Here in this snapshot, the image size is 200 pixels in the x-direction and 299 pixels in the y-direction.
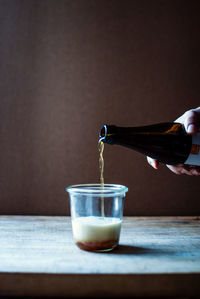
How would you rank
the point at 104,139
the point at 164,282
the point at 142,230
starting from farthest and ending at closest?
the point at 142,230
the point at 104,139
the point at 164,282

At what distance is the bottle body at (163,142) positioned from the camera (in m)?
0.81

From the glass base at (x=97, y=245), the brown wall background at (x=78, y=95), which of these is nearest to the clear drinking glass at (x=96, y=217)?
the glass base at (x=97, y=245)

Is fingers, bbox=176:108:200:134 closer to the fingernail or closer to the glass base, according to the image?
the fingernail

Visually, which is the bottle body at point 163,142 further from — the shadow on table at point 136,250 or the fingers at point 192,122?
the shadow on table at point 136,250

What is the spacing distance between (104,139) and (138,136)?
0.49 feet

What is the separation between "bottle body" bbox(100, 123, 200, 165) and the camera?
81cm

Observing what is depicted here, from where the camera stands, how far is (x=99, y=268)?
1.92 ft

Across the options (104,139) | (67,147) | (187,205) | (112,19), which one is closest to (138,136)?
(104,139)

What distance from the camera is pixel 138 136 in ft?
2.89

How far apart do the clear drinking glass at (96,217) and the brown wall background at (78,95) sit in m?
0.53

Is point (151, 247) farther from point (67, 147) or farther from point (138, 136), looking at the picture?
point (67, 147)

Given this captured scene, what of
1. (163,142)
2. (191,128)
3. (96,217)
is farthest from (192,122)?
(96,217)

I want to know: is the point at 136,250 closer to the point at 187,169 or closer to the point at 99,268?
the point at 99,268

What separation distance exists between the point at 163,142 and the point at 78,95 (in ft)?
1.72
